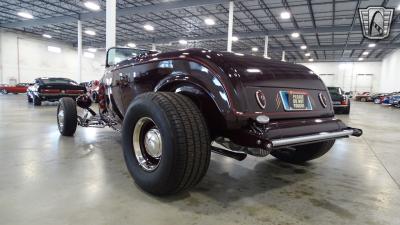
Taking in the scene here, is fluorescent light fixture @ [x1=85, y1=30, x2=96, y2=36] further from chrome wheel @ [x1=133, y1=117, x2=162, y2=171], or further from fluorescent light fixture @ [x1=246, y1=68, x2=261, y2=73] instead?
fluorescent light fixture @ [x1=246, y1=68, x2=261, y2=73]

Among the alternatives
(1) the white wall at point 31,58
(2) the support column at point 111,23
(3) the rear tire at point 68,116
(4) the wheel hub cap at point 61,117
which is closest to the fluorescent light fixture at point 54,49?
(1) the white wall at point 31,58

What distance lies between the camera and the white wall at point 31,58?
2653cm

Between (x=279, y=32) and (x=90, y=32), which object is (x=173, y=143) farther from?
(x=90, y=32)

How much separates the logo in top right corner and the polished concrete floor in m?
15.9

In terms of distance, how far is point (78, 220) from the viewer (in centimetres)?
198

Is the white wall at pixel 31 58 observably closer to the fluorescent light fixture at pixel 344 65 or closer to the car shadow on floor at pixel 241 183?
the car shadow on floor at pixel 241 183

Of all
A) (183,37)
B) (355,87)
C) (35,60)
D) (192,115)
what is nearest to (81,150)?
(192,115)

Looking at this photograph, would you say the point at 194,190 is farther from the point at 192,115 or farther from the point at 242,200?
the point at 192,115

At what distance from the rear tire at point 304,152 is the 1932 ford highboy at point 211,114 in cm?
50

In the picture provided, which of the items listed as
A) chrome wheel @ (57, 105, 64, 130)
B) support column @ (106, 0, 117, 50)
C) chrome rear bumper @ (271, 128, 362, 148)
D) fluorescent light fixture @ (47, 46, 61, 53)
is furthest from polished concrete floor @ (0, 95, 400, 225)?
fluorescent light fixture @ (47, 46, 61, 53)

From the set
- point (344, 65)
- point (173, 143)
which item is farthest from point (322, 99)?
point (344, 65)

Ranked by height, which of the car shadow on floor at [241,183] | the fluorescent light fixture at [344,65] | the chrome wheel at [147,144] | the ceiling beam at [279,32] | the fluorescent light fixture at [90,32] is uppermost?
the fluorescent light fixture at [90,32]

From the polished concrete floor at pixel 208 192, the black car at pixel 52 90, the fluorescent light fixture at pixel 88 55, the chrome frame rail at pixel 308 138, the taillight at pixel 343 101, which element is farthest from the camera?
the fluorescent light fixture at pixel 88 55

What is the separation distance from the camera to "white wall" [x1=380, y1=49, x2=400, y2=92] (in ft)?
93.1
